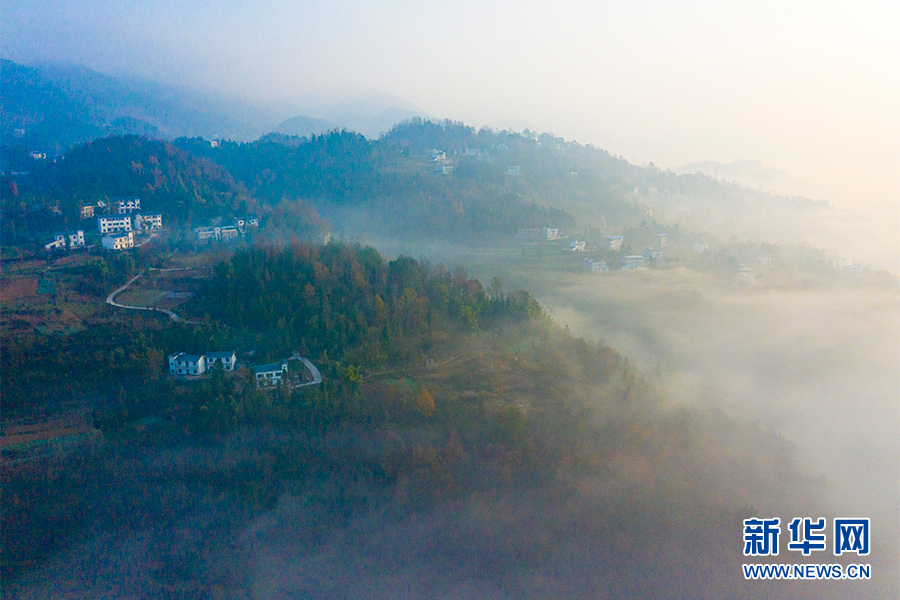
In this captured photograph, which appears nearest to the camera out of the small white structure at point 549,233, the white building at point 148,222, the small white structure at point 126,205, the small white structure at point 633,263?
the white building at point 148,222

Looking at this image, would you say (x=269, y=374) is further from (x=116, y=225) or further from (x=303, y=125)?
(x=303, y=125)

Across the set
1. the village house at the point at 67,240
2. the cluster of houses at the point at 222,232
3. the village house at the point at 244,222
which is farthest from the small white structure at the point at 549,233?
the village house at the point at 67,240

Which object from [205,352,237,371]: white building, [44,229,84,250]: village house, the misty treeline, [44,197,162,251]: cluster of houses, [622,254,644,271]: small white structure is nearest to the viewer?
the misty treeline

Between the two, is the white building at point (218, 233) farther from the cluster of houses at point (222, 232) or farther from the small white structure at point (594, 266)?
the small white structure at point (594, 266)

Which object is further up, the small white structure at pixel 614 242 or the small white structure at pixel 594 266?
the small white structure at pixel 614 242

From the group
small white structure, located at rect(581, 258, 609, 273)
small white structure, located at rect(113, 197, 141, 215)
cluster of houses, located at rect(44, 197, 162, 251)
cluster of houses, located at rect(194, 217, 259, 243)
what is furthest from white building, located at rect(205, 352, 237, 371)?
small white structure, located at rect(581, 258, 609, 273)

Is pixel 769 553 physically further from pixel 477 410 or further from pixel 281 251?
pixel 281 251

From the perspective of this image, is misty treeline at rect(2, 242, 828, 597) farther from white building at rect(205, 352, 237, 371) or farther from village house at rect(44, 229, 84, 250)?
village house at rect(44, 229, 84, 250)
